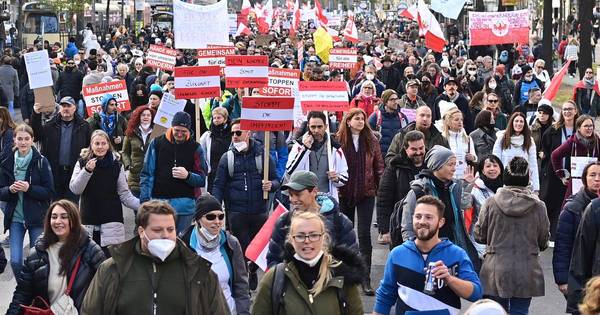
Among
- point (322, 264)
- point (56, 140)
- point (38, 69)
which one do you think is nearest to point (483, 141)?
point (56, 140)

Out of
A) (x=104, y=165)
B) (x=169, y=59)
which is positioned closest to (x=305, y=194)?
(x=104, y=165)

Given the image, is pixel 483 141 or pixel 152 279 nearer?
pixel 152 279

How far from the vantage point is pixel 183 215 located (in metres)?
11.1

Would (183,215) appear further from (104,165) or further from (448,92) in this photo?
(448,92)

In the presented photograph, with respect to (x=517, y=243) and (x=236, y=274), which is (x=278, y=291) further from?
(x=517, y=243)

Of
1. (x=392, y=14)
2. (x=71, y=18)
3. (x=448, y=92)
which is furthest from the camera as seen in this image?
(x=392, y=14)

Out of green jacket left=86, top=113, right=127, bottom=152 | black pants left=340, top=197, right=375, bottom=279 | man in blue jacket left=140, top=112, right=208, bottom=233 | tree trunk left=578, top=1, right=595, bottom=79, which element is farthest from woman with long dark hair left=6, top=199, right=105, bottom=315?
tree trunk left=578, top=1, right=595, bottom=79

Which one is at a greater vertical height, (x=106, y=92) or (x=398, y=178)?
(x=106, y=92)

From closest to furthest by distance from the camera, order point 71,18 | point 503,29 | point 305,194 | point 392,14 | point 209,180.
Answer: point 305,194 < point 209,180 < point 503,29 < point 71,18 < point 392,14

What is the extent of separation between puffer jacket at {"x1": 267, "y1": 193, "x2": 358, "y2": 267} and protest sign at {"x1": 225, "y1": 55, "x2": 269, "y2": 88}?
848cm

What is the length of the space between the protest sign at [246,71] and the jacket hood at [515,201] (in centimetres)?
828

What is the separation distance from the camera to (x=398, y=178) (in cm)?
1001

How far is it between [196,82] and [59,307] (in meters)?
7.87

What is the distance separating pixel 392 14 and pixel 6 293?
370ft
